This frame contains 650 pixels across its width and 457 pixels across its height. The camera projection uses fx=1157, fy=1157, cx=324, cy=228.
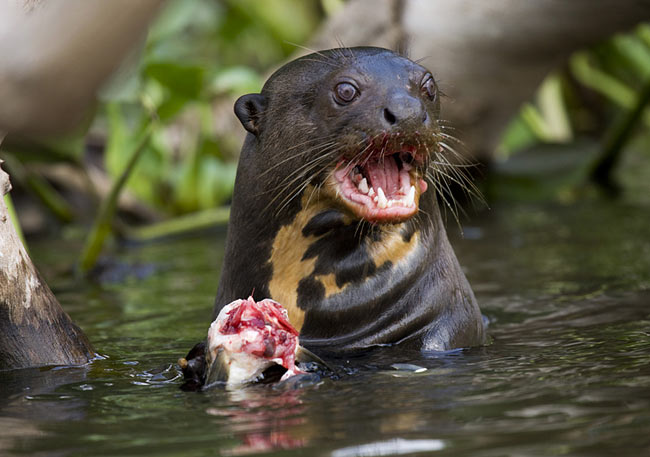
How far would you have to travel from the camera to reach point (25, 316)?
3.97 m

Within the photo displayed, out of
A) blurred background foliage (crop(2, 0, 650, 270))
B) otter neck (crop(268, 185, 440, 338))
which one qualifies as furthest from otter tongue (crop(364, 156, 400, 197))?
blurred background foliage (crop(2, 0, 650, 270))

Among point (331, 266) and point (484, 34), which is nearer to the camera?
point (331, 266)

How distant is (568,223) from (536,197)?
1502 millimetres

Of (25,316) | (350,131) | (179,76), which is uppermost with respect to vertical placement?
(179,76)

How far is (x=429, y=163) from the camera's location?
13.1 feet

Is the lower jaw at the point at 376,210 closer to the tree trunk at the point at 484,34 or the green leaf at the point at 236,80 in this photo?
the tree trunk at the point at 484,34

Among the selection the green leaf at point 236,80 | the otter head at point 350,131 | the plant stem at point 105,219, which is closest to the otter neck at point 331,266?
the otter head at point 350,131

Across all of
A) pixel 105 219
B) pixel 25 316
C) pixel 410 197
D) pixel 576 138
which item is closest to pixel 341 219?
pixel 410 197

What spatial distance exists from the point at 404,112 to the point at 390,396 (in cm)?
97

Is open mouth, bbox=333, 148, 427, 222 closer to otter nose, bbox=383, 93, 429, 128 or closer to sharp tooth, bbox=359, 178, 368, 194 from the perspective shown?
sharp tooth, bbox=359, 178, 368, 194

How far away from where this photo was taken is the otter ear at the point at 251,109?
430cm

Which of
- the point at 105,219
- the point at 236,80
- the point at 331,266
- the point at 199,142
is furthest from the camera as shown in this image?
the point at 199,142

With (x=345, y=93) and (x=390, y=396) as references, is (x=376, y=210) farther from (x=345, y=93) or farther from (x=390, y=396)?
(x=390, y=396)

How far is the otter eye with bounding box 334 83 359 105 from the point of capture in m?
4.02
